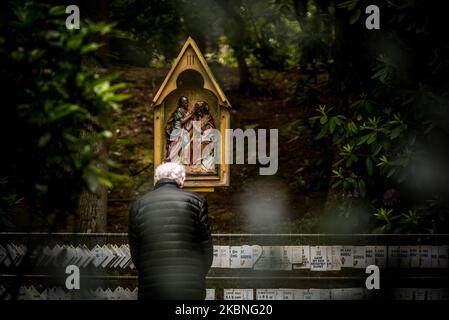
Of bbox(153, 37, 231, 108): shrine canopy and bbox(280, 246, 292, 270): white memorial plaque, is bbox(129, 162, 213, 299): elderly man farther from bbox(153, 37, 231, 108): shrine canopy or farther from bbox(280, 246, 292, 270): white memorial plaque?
bbox(153, 37, 231, 108): shrine canopy

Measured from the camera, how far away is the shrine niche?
7941 mm

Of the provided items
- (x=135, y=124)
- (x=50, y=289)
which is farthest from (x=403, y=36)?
(x=135, y=124)

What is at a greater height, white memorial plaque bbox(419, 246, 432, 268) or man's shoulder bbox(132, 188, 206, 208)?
man's shoulder bbox(132, 188, 206, 208)

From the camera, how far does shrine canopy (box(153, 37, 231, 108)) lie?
7609 millimetres

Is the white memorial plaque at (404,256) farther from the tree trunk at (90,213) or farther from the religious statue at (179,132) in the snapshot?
the tree trunk at (90,213)

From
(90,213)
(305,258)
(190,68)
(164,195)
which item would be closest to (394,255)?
(305,258)

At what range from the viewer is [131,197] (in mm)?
12445

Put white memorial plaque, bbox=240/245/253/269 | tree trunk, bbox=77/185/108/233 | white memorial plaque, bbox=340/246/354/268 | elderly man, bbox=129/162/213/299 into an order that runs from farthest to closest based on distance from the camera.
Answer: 1. tree trunk, bbox=77/185/108/233
2. white memorial plaque, bbox=240/245/253/269
3. white memorial plaque, bbox=340/246/354/268
4. elderly man, bbox=129/162/213/299

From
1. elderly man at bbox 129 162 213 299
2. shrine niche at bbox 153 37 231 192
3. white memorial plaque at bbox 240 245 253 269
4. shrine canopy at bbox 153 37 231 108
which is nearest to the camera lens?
elderly man at bbox 129 162 213 299

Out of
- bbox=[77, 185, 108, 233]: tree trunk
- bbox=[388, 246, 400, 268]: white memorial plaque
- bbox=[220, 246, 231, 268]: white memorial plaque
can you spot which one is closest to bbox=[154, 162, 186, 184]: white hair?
bbox=[220, 246, 231, 268]: white memorial plaque

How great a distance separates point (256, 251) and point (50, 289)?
2196mm

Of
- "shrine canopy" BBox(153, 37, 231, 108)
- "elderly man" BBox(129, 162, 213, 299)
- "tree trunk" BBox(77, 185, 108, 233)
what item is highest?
"shrine canopy" BBox(153, 37, 231, 108)

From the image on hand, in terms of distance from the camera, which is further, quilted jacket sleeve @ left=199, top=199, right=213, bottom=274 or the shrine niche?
the shrine niche
